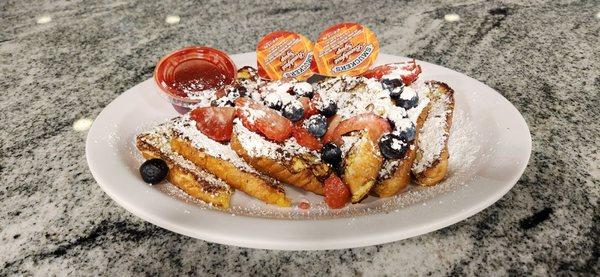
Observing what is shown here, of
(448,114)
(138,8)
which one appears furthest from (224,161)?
(138,8)

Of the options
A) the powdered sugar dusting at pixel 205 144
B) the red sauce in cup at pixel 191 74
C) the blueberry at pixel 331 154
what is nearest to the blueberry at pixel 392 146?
the blueberry at pixel 331 154

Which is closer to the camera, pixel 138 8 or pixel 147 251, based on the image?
pixel 147 251

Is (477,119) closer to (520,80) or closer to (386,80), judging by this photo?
(386,80)

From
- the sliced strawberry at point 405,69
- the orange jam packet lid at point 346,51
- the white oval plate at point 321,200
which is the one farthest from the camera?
the orange jam packet lid at point 346,51

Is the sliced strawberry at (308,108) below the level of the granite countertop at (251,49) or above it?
above

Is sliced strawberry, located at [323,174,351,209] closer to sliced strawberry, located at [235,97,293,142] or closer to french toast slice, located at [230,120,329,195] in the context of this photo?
french toast slice, located at [230,120,329,195]

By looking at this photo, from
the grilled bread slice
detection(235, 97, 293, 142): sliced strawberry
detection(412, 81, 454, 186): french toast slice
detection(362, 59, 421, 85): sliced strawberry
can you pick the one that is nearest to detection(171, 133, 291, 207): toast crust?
detection(235, 97, 293, 142): sliced strawberry

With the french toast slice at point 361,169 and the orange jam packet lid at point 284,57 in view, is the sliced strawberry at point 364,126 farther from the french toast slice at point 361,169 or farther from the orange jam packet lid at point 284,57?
the orange jam packet lid at point 284,57
